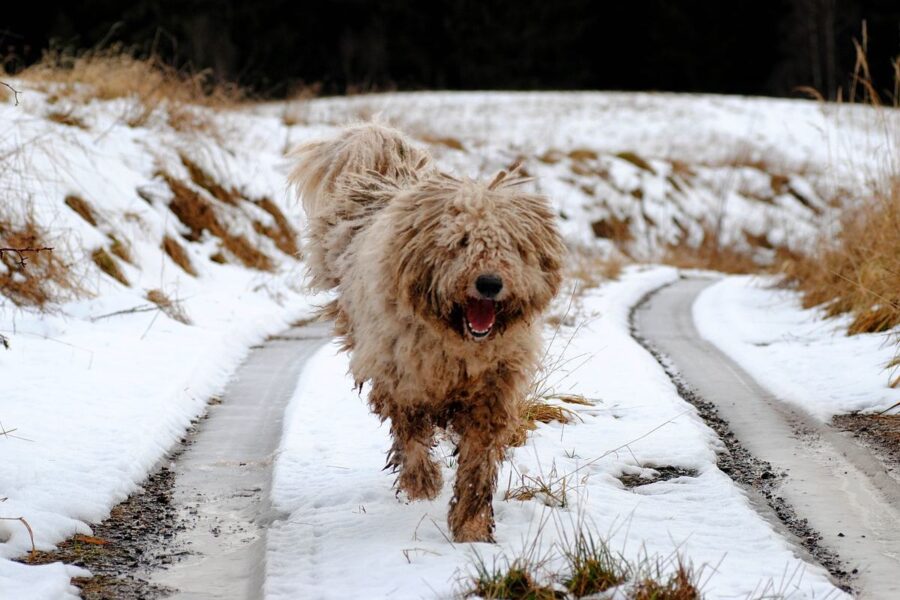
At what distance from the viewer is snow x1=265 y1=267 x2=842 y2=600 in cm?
357

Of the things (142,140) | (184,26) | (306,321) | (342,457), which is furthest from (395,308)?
(184,26)

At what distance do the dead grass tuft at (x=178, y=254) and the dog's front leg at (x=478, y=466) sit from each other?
6973 mm

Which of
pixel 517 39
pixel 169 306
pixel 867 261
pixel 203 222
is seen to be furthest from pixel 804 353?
pixel 517 39

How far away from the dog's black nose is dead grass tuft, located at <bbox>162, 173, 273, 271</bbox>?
27.8 feet

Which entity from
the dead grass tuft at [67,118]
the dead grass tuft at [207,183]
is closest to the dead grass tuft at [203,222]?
the dead grass tuft at [207,183]

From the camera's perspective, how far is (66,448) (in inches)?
194

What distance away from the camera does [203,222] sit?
469 inches

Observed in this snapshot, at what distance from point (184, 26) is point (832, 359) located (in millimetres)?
32485

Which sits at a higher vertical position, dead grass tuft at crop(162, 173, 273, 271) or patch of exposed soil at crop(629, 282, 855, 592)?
dead grass tuft at crop(162, 173, 273, 271)

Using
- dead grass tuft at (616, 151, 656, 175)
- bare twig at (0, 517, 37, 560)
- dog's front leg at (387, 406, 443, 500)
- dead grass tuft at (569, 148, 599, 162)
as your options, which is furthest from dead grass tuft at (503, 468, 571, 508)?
dead grass tuft at (616, 151, 656, 175)

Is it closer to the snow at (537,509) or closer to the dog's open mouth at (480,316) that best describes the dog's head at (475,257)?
the dog's open mouth at (480,316)

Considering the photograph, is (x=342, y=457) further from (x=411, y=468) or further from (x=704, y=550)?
(x=704, y=550)

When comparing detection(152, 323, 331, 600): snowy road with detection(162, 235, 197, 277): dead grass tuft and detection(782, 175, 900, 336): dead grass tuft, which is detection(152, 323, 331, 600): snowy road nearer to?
detection(162, 235, 197, 277): dead grass tuft

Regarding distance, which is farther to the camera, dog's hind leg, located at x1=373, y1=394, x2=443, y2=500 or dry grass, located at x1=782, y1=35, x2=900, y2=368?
dry grass, located at x1=782, y1=35, x2=900, y2=368
